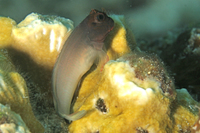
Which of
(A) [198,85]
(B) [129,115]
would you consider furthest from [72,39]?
(A) [198,85]

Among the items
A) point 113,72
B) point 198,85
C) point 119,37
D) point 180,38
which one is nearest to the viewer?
point 113,72

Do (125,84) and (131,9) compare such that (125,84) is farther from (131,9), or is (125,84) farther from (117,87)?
(131,9)

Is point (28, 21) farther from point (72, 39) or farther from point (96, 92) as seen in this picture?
point (96, 92)

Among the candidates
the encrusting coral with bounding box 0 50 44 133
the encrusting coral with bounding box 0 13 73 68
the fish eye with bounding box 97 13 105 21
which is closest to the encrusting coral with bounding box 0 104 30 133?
the encrusting coral with bounding box 0 50 44 133

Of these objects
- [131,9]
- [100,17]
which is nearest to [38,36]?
[100,17]

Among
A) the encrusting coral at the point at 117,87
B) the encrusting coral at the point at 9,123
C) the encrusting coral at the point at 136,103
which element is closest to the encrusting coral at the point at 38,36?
the encrusting coral at the point at 117,87

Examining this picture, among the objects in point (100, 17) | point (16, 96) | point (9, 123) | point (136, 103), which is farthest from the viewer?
point (100, 17)
